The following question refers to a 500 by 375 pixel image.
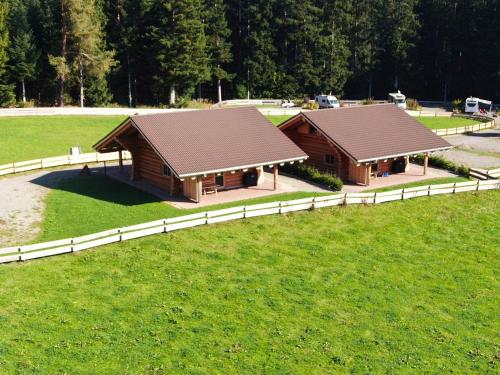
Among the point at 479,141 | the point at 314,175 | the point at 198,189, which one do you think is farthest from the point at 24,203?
the point at 479,141

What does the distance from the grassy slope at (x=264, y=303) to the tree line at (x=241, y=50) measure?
142 feet

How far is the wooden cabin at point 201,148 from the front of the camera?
3566 centimetres

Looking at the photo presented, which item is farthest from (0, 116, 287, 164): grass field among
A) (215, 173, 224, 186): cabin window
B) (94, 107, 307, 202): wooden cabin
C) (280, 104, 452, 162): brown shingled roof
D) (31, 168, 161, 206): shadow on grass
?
(280, 104, 452, 162): brown shingled roof

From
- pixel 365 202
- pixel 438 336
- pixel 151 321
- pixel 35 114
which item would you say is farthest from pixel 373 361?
pixel 35 114

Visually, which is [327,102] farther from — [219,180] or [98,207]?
[98,207]

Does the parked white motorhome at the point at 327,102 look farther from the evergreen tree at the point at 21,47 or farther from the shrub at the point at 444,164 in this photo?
the evergreen tree at the point at 21,47

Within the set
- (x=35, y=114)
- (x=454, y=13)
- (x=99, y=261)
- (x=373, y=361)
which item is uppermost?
(x=454, y=13)

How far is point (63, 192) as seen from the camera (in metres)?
37.4

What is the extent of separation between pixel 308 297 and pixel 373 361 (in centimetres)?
479

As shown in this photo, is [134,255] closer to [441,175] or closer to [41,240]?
[41,240]

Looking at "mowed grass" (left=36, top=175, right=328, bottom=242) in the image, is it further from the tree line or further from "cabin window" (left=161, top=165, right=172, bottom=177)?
the tree line

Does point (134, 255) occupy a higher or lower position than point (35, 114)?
lower

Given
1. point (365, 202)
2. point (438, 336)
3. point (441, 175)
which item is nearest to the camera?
point (438, 336)

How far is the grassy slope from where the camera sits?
21484mm
